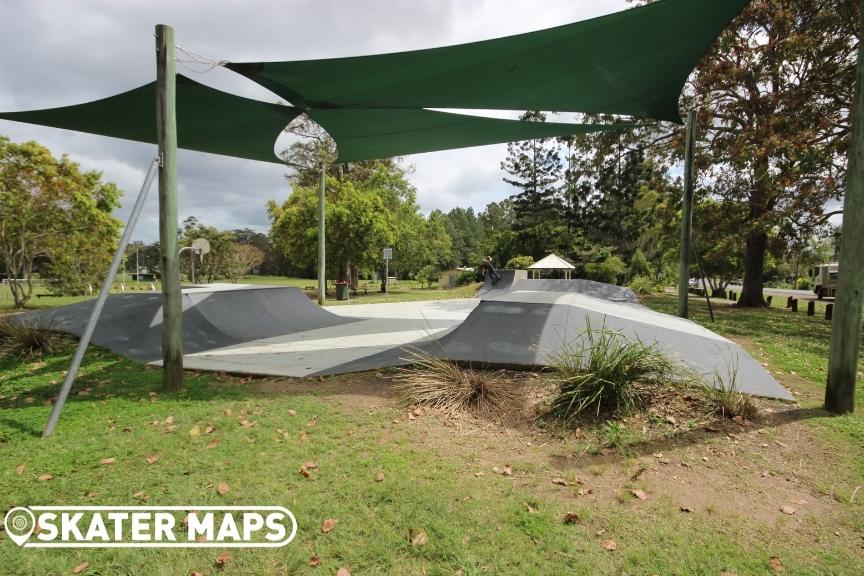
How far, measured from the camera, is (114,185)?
51.3 ft

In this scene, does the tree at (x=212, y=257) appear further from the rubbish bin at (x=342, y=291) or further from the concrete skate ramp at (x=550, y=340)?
the concrete skate ramp at (x=550, y=340)

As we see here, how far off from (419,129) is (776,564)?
6.77 meters

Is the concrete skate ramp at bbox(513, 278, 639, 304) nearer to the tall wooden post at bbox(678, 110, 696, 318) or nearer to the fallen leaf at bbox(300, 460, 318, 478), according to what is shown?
the tall wooden post at bbox(678, 110, 696, 318)

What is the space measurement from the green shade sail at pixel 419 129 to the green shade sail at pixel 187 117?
85 cm

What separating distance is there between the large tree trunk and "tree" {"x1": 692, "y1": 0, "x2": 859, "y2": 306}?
1.25m

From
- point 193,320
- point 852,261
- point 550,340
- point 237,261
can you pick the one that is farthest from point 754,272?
point 237,261

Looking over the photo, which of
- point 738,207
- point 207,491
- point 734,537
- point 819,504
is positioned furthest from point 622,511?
point 738,207

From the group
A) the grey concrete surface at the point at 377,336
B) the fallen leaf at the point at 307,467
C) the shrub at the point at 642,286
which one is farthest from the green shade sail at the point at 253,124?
the shrub at the point at 642,286

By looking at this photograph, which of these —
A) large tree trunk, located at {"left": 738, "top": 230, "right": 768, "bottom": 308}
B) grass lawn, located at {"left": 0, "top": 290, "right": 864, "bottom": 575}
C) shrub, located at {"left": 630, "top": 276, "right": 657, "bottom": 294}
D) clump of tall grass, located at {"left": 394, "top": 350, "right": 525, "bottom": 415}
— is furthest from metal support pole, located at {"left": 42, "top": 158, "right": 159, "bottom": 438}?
shrub, located at {"left": 630, "top": 276, "right": 657, "bottom": 294}

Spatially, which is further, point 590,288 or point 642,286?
point 642,286

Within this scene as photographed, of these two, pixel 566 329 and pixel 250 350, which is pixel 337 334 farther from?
pixel 566 329

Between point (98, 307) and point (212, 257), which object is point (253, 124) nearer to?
point (98, 307)

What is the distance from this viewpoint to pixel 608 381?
11.5 feet

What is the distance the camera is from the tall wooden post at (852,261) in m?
3.39
